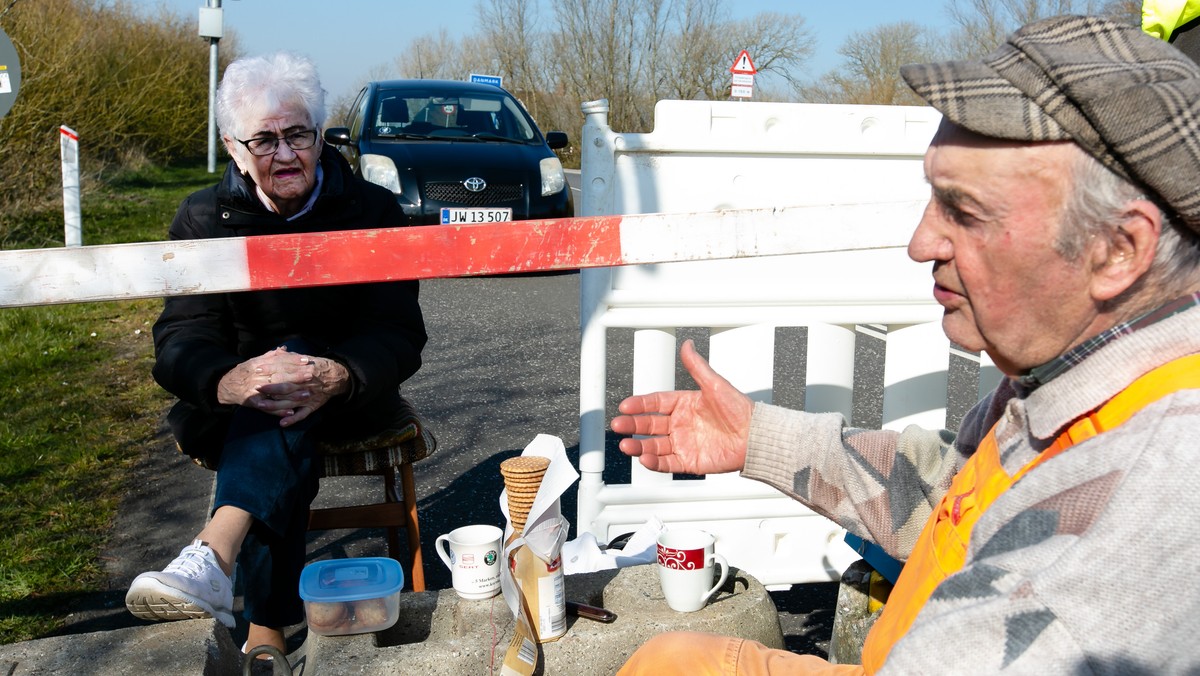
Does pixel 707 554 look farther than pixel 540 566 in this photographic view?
Yes

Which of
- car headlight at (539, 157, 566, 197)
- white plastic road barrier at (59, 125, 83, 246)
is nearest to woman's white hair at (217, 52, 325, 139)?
car headlight at (539, 157, 566, 197)

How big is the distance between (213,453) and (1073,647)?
249 cm

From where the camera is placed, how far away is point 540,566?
2301 mm

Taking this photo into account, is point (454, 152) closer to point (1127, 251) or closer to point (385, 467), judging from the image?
point (385, 467)

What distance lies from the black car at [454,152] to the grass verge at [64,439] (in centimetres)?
248

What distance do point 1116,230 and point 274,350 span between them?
220 cm

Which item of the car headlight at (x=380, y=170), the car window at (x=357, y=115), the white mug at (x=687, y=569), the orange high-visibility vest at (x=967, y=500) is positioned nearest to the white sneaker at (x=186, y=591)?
the white mug at (x=687, y=569)

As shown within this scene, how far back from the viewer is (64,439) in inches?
201

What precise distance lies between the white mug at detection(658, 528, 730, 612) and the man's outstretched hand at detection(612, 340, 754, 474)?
1.12ft

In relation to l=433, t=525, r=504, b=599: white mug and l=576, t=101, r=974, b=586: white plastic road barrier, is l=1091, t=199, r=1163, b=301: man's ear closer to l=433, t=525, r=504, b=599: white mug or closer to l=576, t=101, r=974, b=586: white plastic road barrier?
l=433, t=525, r=504, b=599: white mug

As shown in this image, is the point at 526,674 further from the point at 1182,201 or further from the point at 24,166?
the point at 24,166

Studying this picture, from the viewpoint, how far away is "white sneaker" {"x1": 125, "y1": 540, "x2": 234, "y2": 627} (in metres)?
2.29

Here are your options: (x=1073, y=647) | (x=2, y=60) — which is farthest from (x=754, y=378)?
(x=2, y=60)

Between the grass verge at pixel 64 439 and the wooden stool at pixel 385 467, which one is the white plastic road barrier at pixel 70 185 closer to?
the grass verge at pixel 64 439
